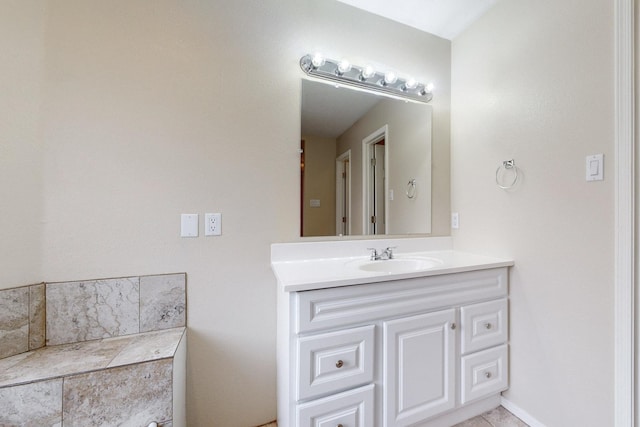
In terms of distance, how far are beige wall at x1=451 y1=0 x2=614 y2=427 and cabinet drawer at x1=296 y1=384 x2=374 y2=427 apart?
3.18ft

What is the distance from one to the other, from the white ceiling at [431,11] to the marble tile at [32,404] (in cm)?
229

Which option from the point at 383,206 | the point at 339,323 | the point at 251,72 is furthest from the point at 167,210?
the point at 383,206

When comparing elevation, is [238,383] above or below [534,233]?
below

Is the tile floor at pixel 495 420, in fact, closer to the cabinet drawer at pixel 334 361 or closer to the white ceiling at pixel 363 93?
the cabinet drawer at pixel 334 361

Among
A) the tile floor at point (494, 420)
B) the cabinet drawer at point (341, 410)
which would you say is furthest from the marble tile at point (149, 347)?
the tile floor at point (494, 420)

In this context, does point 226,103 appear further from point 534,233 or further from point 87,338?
point 534,233

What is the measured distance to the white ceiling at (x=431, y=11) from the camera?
1.58 m

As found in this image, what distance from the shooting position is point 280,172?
1439mm

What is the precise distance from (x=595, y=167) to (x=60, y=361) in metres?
A: 2.31

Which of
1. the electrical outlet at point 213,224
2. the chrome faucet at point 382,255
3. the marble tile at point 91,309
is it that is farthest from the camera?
the chrome faucet at point 382,255

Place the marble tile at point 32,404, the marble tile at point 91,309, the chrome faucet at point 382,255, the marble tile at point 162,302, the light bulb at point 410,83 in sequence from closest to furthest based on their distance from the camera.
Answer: the marble tile at point 32,404
the marble tile at point 91,309
the marble tile at point 162,302
the chrome faucet at point 382,255
the light bulb at point 410,83

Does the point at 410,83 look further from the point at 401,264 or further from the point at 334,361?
the point at 334,361

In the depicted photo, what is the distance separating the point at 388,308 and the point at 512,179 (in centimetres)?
106

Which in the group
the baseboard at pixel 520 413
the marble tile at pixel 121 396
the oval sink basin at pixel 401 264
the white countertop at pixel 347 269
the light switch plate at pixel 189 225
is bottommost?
the baseboard at pixel 520 413
